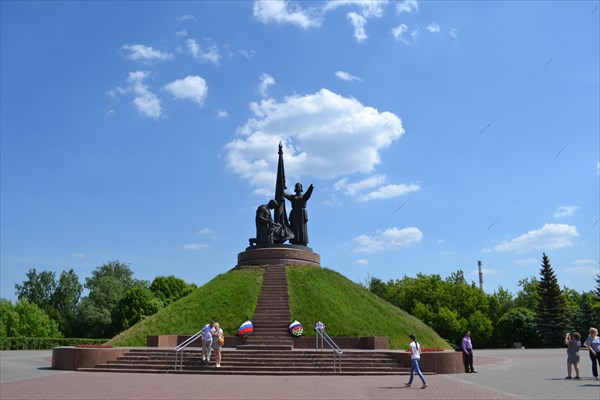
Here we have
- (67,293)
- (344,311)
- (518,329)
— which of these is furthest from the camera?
(67,293)

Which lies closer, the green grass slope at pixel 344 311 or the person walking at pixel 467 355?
the person walking at pixel 467 355

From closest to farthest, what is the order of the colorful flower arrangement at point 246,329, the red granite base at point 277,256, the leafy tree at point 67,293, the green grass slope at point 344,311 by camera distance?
the colorful flower arrangement at point 246,329, the green grass slope at point 344,311, the red granite base at point 277,256, the leafy tree at point 67,293

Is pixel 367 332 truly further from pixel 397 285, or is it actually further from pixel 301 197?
pixel 397 285

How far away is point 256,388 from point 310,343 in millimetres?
10791

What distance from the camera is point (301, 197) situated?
3431 centimetres

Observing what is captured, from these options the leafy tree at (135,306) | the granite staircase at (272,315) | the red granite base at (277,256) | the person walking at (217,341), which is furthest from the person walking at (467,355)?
the leafy tree at (135,306)

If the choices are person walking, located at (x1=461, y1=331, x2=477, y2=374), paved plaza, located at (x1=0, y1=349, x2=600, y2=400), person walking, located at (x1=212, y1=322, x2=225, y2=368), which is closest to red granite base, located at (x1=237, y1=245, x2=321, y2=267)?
person walking, located at (x1=212, y1=322, x2=225, y2=368)

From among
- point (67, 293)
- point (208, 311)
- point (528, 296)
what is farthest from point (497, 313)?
point (67, 293)

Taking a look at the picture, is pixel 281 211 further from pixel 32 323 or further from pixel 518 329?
pixel 32 323

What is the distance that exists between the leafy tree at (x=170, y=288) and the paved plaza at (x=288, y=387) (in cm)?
4521

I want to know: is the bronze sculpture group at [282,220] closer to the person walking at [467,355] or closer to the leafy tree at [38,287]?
the person walking at [467,355]

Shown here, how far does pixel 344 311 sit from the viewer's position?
26.9 meters

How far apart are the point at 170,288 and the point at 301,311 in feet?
131

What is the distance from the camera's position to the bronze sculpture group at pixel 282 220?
1302 inches
